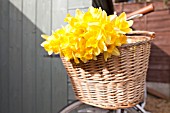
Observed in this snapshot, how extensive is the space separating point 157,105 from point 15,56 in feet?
10.1

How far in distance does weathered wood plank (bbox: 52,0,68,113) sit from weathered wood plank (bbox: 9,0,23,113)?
382mm

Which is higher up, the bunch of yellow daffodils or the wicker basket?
the bunch of yellow daffodils

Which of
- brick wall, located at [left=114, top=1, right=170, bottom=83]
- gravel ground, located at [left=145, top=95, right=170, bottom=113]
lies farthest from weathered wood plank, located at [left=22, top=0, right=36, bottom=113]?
brick wall, located at [left=114, top=1, right=170, bottom=83]

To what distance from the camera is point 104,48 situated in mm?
907

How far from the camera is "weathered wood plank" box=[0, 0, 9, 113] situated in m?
2.16

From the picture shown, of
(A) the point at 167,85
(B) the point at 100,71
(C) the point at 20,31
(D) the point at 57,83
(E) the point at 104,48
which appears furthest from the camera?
(A) the point at 167,85

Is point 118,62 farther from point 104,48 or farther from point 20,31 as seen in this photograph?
point 20,31

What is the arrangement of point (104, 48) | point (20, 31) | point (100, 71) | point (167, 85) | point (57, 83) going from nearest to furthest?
1. point (104, 48)
2. point (100, 71)
3. point (57, 83)
4. point (20, 31)
5. point (167, 85)

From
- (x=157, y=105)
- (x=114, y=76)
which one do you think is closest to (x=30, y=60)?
(x=114, y=76)

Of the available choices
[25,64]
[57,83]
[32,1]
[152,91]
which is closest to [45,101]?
[57,83]

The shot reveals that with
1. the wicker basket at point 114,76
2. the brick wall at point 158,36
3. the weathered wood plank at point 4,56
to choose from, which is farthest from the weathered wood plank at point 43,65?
the brick wall at point 158,36

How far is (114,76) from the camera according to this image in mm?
1016

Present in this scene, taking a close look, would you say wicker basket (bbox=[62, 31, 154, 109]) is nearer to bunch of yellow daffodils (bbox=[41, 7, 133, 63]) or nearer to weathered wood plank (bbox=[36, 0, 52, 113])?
bunch of yellow daffodils (bbox=[41, 7, 133, 63])

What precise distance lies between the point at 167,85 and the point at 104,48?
13.2ft
